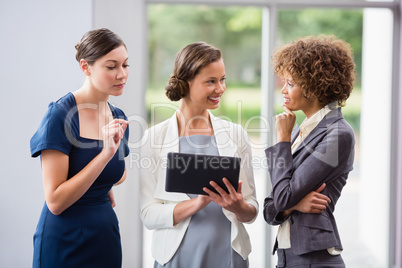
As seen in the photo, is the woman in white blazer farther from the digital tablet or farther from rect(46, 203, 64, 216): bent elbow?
rect(46, 203, 64, 216): bent elbow

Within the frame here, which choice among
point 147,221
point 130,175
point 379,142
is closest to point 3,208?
point 130,175

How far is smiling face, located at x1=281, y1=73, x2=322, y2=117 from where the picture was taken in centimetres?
177

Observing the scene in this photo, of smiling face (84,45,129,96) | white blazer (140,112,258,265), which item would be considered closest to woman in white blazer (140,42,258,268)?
white blazer (140,112,258,265)

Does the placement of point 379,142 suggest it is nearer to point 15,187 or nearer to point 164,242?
point 164,242

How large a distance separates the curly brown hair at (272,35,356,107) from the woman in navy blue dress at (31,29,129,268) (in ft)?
2.28

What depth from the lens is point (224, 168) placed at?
1572mm

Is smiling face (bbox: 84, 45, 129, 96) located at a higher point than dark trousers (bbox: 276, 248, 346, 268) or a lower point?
higher

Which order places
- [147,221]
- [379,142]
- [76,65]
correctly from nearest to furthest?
[147,221], [76,65], [379,142]

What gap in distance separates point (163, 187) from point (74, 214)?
37cm

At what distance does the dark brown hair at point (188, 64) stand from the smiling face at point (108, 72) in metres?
0.22

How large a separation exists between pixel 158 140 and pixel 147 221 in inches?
13.3

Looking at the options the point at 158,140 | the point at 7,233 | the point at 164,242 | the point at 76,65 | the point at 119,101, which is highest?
the point at 76,65

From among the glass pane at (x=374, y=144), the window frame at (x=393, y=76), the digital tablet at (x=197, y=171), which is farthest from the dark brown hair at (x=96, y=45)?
the glass pane at (x=374, y=144)

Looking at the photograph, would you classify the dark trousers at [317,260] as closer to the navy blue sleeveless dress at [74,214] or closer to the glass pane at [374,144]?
the navy blue sleeveless dress at [74,214]
